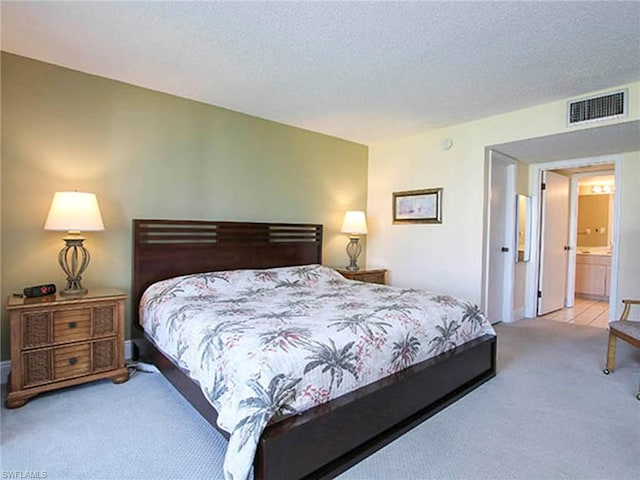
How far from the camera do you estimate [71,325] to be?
8.16 feet

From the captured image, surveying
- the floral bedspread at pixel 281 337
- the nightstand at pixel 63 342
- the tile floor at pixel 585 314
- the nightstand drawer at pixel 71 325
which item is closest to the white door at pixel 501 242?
the tile floor at pixel 585 314

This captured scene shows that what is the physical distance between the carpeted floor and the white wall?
1.57m

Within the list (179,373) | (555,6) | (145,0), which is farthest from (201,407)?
(555,6)

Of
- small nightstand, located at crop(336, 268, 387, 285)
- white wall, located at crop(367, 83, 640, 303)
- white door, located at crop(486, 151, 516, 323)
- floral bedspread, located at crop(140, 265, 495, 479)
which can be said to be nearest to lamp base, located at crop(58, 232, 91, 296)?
floral bedspread, located at crop(140, 265, 495, 479)

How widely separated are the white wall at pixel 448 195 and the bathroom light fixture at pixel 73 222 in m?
3.46

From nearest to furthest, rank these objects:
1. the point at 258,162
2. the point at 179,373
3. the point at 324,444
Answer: the point at 324,444
the point at 179,373
the point at 258,162

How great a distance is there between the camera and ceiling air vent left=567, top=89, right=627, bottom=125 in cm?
303

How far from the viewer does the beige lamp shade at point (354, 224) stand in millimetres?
4461

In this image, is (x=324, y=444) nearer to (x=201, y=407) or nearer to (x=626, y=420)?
(x=201, y=407)

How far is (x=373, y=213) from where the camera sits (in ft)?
16.8

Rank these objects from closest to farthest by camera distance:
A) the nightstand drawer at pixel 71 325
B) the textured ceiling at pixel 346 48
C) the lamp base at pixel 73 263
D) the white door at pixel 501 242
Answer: the textured ceiling at pixel 346 48, the nightstand drawer at pixel 71 325, the lamp base at pixel 73 263, the white door at pixel 501 242

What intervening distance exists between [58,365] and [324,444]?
1.96 metres

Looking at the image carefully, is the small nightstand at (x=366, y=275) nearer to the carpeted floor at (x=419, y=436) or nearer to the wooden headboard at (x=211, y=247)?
the wooden headboard at (x=211, y=247)

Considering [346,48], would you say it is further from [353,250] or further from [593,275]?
[593,275]
